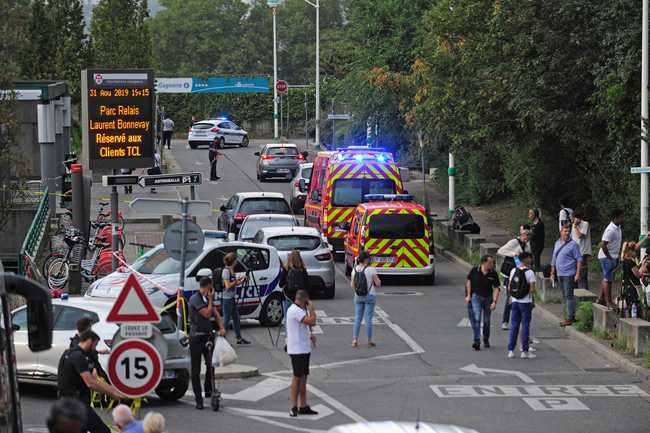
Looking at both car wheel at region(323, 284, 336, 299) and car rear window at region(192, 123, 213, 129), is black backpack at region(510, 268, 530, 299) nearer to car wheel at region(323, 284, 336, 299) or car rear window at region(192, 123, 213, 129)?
car wheel at region(323, 284, 336, 299)

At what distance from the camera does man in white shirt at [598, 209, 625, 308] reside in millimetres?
23059

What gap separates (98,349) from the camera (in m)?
16.8

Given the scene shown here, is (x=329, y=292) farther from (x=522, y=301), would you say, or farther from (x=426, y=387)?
(x=426, y=387)

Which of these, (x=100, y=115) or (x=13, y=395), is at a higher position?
(x=100, y=115)

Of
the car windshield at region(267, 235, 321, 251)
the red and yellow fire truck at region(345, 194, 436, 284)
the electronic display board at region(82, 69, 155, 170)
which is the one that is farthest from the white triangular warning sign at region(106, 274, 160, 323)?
Result: the red and yellow fire truck at region(345, 194, 436, 284)

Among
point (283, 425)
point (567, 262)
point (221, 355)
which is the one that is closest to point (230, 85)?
point (567, 262)

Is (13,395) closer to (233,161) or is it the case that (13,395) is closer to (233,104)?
(233,161)

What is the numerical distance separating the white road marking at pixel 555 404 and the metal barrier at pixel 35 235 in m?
12.7

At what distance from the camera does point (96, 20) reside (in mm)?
66438

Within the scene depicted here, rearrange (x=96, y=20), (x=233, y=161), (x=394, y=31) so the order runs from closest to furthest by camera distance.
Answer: (x=394, y=31) < (x=233, y=161) < (x=96, y=20)

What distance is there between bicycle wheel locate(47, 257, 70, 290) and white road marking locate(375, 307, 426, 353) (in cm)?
667

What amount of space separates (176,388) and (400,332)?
693cm

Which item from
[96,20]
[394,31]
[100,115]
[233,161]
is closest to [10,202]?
[100,115]

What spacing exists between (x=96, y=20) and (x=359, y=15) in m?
20.5
